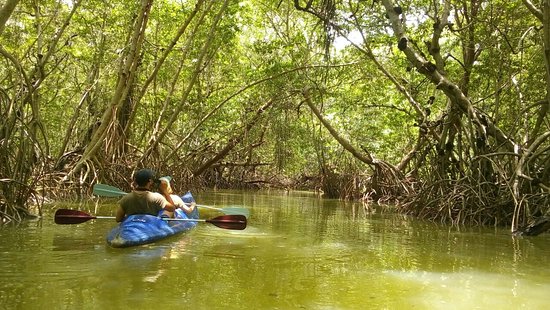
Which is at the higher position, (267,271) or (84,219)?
(84,219)

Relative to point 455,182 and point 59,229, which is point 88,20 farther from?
point 455,182

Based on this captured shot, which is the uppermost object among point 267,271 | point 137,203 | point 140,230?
point 137,203

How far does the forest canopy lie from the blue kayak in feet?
4.72

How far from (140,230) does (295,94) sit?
25.5ft

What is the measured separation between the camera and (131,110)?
9.30m

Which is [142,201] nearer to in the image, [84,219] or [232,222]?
[84,219]

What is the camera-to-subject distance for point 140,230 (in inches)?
167

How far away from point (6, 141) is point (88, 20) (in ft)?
16.6

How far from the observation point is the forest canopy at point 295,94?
637cm

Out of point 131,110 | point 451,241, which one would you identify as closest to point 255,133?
point 131,110

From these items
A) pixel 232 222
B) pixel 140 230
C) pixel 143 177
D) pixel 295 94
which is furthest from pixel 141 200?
pixel 295 94

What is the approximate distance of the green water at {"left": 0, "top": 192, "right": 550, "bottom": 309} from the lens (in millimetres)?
2633

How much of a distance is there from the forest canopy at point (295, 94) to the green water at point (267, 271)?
57.3 inches

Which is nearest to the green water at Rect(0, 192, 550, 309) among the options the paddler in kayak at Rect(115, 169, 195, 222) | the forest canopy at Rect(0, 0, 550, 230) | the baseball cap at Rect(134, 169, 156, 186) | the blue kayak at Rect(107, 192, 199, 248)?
the blue kayak at Rect(107, 192, 199, 248)
